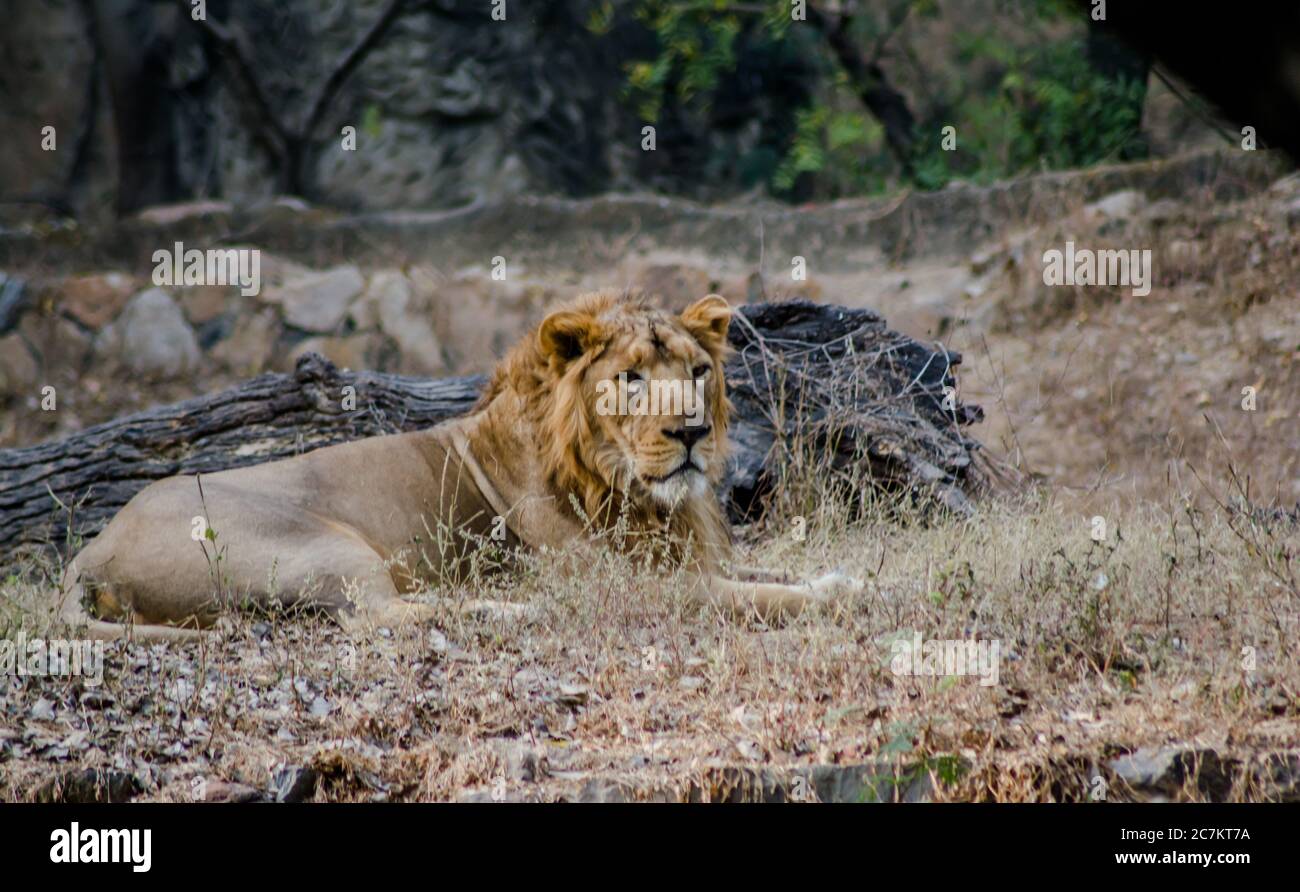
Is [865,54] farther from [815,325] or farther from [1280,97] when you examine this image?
[1280,97]

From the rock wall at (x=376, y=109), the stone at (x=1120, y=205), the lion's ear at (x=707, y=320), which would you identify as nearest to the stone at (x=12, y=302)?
the rock wall at (x=376, y=109)

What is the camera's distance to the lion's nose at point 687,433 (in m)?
6.35

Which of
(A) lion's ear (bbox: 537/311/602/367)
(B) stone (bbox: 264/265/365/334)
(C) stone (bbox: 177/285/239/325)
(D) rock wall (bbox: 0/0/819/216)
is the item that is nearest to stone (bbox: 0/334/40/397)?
(C) stone (bbox: 177/285/239/325)

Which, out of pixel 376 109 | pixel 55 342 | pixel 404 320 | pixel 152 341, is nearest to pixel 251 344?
pixel 152 341

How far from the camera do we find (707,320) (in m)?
6.91

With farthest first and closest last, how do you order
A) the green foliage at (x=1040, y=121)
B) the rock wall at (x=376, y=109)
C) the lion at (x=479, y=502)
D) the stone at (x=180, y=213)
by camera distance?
the rock wall at (x=376, y=109)
the stone at (x=180, y=213)
the green foliage at (x=1040, y=121)
the lion at (x=479, y=502)

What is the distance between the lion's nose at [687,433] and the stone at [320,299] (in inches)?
329

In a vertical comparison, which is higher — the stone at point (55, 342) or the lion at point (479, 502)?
the stone at point (55, 342)

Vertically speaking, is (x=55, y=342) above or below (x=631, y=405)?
above

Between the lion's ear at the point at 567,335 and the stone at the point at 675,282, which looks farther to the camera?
the stone at the point at 675,282

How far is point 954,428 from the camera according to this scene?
859 centimetres

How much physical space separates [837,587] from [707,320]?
1.43 metres

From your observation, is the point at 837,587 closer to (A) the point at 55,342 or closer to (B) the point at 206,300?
(B) the point at 206,300

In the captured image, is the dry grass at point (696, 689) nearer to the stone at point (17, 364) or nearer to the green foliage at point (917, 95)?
the stone at point (17, 364)
